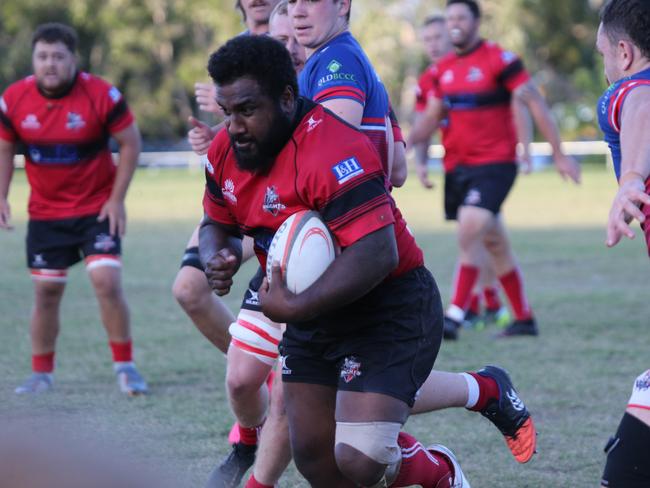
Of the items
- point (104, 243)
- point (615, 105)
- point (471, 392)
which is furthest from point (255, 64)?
point (104, 243)

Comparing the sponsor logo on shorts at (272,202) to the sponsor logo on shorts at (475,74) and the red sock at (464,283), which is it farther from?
the sponsor logo on shorts at (475,74)

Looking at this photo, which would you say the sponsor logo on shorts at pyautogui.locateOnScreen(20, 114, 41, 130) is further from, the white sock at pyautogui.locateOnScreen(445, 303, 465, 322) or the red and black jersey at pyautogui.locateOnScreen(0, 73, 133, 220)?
the white sock at pyautogui.locateOnScreen(445, 303, 465, 322)

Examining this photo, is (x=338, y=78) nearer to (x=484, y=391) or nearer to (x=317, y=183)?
(x=317, y=183)

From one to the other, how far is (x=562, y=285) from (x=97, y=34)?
41.3 m

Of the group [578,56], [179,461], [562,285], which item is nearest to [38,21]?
[578,56]

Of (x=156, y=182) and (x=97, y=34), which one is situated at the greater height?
(x=97, y=34)

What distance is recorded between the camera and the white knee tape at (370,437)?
324cm

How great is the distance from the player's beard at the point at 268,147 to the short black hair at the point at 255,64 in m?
0.07

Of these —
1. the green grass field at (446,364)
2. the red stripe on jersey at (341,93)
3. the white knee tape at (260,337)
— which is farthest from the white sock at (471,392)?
the red stripe on jersey at (341,93)

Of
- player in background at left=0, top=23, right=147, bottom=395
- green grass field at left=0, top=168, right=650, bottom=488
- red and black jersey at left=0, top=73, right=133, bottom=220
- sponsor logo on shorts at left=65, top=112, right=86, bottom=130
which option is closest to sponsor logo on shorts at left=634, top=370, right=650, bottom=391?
green grass field at left=0, top=168, right=650, bottom=488

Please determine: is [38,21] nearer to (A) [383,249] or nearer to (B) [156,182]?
(B) [156,182]

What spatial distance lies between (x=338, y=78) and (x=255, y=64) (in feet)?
2.35

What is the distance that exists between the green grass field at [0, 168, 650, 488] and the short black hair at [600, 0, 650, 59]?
6.36 feet

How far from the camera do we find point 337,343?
3428mm
